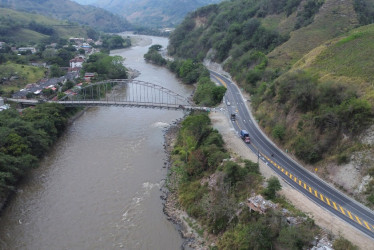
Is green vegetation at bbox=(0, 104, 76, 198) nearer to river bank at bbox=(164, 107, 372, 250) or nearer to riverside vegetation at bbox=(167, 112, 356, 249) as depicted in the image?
river bank at bbox=(164, 107, 372, 250)

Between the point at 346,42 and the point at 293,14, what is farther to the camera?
the point at 293,14

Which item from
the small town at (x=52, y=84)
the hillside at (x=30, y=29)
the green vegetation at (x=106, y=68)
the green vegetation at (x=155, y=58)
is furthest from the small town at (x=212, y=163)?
the hillside at (x=30, y=29)

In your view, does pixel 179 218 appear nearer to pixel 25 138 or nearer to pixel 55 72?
pixel 25 138

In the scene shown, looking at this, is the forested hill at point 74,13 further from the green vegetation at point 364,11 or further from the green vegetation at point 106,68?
the green vegetation at point 364,11

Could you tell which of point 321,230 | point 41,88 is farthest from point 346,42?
point 41,88

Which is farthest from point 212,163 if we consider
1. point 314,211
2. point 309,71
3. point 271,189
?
point 309,71

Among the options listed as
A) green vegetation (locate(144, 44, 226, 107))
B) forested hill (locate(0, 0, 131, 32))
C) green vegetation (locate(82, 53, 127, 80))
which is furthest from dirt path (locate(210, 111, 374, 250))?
forested hill (locate(0, 0, 131, 32))

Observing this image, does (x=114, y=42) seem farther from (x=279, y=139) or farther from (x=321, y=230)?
(x=321, y=230)

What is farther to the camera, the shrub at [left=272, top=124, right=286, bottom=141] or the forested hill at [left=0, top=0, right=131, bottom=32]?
the forested hill at [left=0, top=0, right=131, bottom=32]
